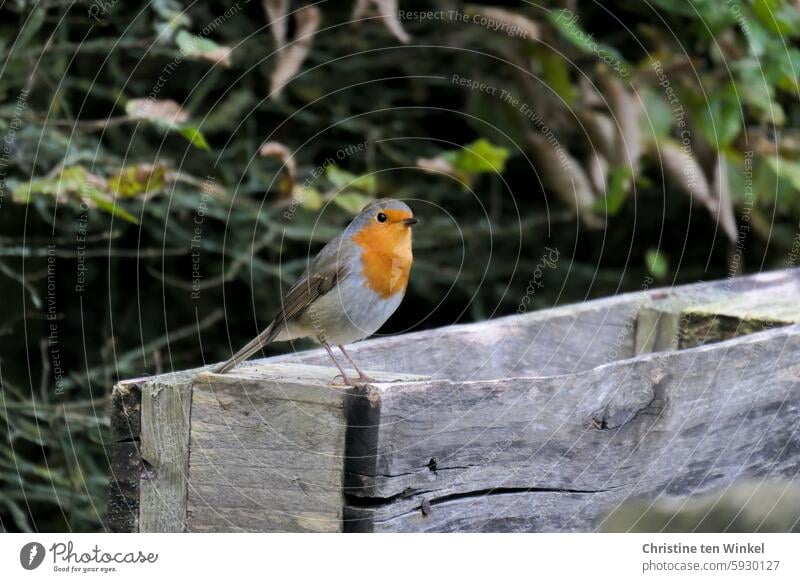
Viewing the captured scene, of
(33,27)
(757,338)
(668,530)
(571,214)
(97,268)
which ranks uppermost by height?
(33,27)

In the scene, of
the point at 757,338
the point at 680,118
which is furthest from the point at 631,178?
the point at 757,338

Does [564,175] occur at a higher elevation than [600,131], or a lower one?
lower

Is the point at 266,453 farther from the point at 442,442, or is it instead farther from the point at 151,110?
the point at 151,110

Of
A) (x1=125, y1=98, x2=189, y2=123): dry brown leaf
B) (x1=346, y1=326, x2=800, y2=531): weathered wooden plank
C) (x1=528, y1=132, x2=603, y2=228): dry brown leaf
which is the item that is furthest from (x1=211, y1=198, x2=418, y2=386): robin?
(x1=528, y1=132, x2=603, y2=228): dry brown leaf

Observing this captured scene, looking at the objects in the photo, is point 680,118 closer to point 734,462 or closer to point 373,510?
point 734,462

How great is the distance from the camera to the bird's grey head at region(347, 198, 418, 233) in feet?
8.54

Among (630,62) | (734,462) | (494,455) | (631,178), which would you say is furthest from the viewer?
(630,62)

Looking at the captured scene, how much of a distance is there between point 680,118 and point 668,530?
7.64ft

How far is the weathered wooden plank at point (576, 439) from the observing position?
2.12m

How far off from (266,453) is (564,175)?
2.62 meters

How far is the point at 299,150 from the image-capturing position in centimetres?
455

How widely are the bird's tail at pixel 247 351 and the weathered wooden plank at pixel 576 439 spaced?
396 millimetres

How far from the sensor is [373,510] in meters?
2.09

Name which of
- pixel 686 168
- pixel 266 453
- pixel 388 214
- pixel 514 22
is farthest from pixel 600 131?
pixel 266 453
